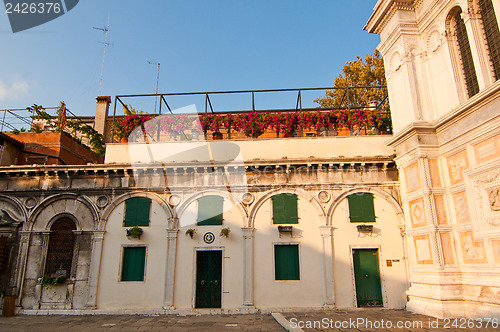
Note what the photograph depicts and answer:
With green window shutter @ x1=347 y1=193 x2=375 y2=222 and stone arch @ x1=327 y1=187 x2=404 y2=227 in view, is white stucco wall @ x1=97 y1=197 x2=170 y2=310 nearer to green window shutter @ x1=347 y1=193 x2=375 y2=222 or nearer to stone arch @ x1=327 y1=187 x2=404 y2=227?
stone arch @ x1=327 y1=187 x2=404 y2=227

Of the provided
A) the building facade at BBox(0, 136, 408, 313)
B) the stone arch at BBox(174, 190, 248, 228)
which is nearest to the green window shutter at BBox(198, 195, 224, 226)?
the building facade at BBox(0, 136, 408, 313)

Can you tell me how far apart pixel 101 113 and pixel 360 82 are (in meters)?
16.9

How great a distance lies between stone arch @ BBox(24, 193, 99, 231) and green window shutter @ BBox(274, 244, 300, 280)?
297 inches

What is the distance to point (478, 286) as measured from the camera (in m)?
9.70

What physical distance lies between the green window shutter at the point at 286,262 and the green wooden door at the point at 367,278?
2287 mm

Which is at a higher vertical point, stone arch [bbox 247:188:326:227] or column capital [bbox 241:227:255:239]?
stone arch [bbox 247:188:326:227]

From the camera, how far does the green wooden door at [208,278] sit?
13242 mm

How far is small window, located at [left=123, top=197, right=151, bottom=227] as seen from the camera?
46.4 ft

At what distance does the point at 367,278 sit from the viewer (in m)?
13.2

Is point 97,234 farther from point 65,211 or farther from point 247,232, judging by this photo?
point 247,232

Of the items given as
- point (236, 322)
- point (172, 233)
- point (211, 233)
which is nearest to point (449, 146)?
point (236, 322)

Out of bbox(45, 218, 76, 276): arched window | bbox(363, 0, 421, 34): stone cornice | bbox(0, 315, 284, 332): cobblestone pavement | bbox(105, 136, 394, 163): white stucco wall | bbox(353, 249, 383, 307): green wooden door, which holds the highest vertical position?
bbox(363, 0, 421, 34): stone cornice

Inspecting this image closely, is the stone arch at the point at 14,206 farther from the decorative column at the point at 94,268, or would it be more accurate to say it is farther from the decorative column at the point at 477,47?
the decorative column at the point at 477,47

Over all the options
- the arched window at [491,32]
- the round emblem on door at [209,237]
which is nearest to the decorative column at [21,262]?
the round emblem on door at [209,237]
